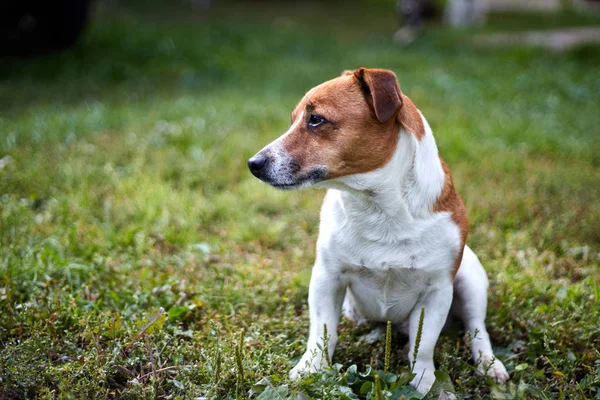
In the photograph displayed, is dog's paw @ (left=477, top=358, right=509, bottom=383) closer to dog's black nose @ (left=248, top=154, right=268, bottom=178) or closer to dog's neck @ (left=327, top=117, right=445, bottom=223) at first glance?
dog's neck @ (left=327, top=117, right=445, bottom=223)

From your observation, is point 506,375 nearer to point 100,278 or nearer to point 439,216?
point 439,216

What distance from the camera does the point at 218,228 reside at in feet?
15.1

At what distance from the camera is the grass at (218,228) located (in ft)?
8.98

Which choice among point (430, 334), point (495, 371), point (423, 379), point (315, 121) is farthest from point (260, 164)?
point (495, 371)

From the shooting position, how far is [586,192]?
Answer: 515 centimetres

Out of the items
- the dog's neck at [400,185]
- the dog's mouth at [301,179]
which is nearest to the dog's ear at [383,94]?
the dog's neck at [400,185]

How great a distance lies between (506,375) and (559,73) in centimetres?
793

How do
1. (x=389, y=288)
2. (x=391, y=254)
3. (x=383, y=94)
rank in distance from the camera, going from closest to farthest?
(x=383, y=94) < (x=391, y=254) < (x=389, y=288)

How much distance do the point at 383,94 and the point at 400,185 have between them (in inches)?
→ 16.7

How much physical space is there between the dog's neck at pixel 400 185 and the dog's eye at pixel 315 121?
27cm

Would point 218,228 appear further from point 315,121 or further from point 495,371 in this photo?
point 495,371

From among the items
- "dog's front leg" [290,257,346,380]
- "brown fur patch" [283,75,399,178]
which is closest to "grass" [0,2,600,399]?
"dog's front leg" [290,257,346,380]

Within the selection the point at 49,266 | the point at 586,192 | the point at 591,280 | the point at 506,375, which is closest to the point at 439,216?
the point at 506,375

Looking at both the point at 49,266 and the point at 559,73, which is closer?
the point at 49,266
